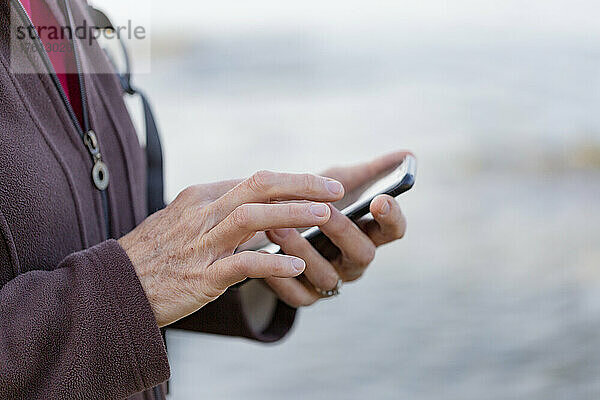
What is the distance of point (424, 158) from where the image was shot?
3.53 m

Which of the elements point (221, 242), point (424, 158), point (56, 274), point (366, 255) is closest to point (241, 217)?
point (221, 242)

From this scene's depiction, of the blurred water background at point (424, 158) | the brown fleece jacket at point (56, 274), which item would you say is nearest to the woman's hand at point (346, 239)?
the brown fleece jacket at point (56, 274)

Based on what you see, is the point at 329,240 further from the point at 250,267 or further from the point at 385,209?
the point at 250,267

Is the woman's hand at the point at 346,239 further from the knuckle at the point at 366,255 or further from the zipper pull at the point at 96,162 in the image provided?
the zipper pull at the point at 96,162

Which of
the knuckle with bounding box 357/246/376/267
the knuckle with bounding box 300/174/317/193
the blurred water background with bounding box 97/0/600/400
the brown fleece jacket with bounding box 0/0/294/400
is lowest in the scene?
the blurred water background with bounding box 97/0/600/400

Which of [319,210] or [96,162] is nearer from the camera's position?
[319,210]

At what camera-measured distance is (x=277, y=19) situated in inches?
186

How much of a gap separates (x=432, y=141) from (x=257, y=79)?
127cm

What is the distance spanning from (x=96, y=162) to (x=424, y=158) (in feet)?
9.26

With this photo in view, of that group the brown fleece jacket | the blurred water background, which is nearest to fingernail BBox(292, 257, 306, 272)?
the brown fleece jacket

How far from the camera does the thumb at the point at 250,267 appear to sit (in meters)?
0.66

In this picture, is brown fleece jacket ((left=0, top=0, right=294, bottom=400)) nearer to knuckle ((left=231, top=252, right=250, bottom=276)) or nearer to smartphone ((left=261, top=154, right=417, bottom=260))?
knuckle ((left=231, top=252, right=250, bottom=276))

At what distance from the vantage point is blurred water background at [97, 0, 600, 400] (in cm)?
236

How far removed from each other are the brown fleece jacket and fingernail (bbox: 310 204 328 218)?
18 cm
